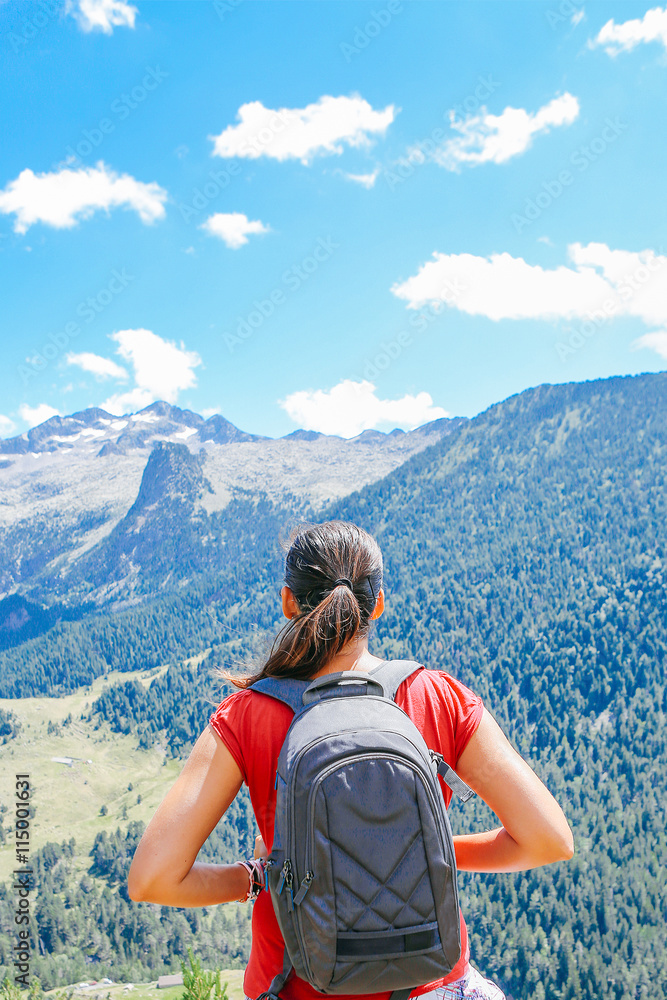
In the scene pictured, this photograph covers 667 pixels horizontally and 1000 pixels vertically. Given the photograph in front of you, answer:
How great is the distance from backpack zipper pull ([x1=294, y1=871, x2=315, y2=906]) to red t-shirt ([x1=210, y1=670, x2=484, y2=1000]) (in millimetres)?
420

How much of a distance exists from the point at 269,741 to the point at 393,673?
0.79 meters

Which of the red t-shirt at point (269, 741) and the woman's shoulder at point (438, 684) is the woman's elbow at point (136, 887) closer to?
the red t-shirt at point (269, 741)

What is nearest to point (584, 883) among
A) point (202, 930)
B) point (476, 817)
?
point (476, 817)

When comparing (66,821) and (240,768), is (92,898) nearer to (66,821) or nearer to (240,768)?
(66,821)

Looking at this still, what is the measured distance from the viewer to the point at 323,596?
3889 mm

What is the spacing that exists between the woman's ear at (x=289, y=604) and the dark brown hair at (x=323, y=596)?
58mm

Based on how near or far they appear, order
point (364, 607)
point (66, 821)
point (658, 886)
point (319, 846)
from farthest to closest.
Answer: point (66, 821)
point (658, 886)
point (364, 607)
point (319, 846)

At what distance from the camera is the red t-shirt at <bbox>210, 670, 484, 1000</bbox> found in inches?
138

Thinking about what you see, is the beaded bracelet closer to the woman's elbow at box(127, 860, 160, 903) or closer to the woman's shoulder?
the woman's elbow at box(127, 860, 160, 903)

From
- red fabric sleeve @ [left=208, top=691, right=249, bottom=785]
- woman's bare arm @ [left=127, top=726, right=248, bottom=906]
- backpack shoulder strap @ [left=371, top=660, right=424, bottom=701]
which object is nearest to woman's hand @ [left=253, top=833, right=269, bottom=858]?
woman's bare arm @ [left=127, top=726, right=248, bottom=906]

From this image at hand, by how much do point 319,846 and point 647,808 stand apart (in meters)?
213

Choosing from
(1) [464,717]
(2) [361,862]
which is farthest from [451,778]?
(2) [361,862]

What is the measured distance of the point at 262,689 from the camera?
3561mm

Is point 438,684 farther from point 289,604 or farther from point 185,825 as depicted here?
point 185,825
